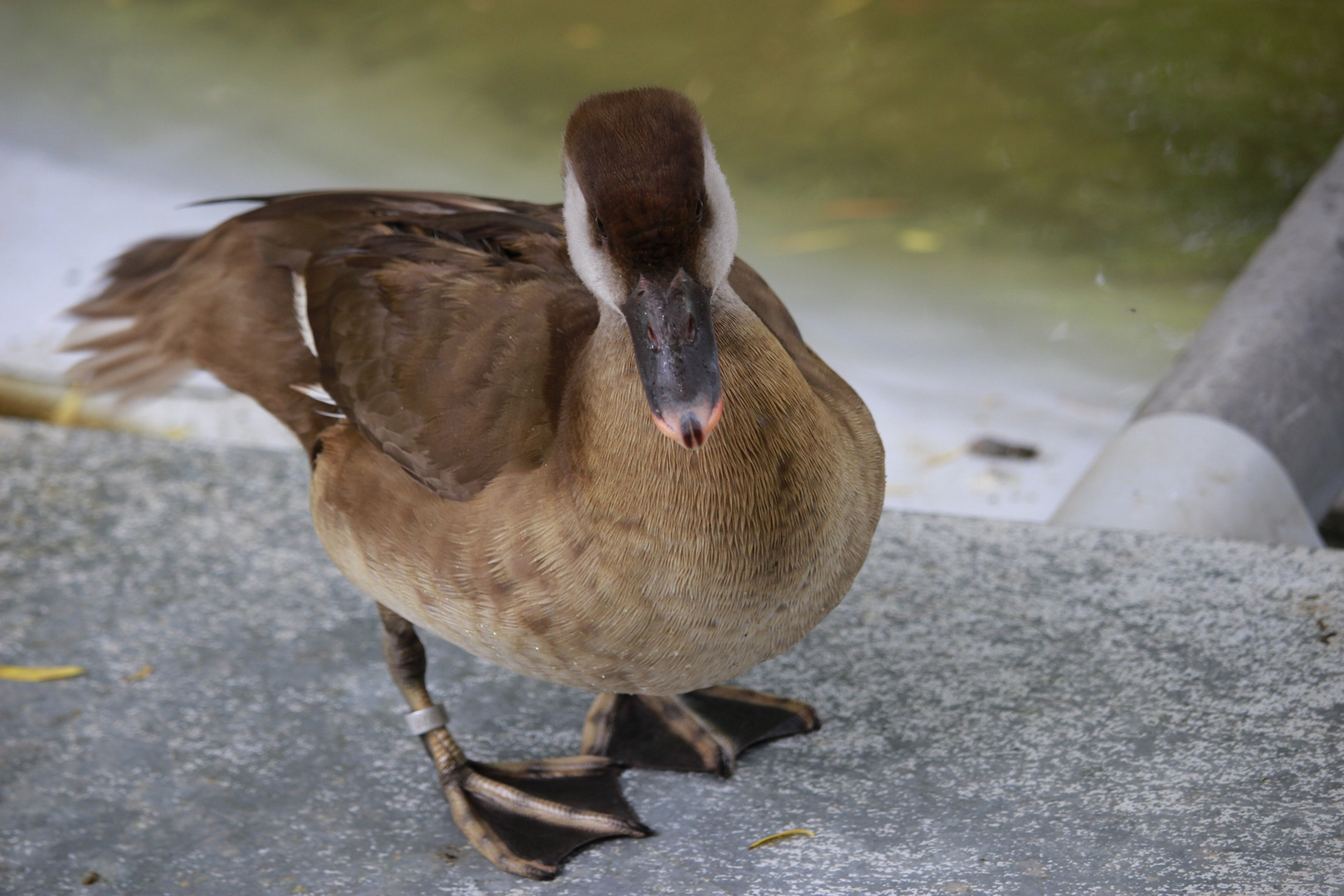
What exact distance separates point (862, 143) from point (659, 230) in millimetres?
4607

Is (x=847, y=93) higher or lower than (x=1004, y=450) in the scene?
higher

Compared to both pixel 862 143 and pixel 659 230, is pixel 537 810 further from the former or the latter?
pixel 862 143

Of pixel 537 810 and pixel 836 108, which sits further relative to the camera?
pixel 836 108

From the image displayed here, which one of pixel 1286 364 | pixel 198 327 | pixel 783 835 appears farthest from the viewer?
pixel 1286 364

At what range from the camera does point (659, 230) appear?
1646 millimetres

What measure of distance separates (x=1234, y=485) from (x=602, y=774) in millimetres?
1740

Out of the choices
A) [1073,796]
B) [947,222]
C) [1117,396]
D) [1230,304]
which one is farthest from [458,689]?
[947,222]

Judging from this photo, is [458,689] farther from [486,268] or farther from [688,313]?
[688,313]

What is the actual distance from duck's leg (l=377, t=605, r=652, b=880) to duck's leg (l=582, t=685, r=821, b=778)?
6 cm

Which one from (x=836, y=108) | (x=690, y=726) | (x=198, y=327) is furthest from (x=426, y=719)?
(x=836, y=108)

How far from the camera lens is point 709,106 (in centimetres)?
612

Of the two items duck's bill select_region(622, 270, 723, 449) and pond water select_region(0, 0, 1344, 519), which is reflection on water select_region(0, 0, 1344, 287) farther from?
duck's bill select_region(622, 270, 723, 449)

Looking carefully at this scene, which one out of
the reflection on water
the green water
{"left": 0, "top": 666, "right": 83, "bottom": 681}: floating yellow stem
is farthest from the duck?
the reflection on water

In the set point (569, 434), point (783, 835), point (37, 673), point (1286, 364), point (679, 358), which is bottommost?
point (783, 835)
